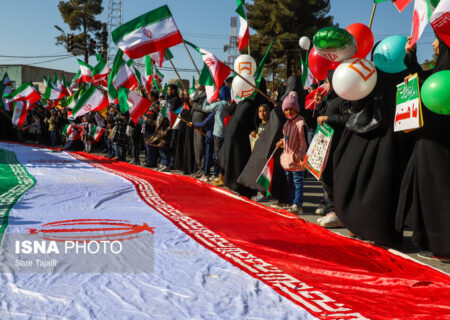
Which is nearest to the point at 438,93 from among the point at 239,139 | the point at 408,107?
the point at 408,107

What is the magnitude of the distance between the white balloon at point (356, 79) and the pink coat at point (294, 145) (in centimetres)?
149

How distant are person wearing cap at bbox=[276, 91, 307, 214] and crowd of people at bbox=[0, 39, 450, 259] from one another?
0.01 m

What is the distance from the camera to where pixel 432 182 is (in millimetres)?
3568

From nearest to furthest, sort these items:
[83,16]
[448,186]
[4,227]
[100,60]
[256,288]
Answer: [256,288]
[448,186]
[4,227]
[100,60]
[83,16]

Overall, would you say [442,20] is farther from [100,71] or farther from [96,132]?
[96,132]

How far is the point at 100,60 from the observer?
12250 millimetres

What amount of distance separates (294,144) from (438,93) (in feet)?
8.21

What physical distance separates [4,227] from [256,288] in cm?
250

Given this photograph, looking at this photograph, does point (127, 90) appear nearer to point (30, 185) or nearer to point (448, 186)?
point (30, 185)

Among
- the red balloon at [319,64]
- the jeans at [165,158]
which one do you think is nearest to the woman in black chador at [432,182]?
the red balloon at [319,64]

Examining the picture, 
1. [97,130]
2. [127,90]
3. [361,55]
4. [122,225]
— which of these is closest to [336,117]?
[361,55]

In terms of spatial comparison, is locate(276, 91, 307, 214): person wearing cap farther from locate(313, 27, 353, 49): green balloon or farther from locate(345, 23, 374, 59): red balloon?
locate(313, 27, 353, 49): green balloon

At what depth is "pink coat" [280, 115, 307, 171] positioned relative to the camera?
5562 millimetres

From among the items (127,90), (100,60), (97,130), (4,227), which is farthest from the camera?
(97,130)
